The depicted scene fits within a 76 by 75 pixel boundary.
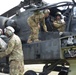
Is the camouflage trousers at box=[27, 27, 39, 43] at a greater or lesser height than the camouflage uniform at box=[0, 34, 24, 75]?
greater

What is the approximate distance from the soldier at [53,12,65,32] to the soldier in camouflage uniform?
43 centimetres

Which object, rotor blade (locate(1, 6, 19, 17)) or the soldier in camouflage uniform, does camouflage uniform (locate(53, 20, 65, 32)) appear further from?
rotor blade (locate(1, 6, 19, 17))

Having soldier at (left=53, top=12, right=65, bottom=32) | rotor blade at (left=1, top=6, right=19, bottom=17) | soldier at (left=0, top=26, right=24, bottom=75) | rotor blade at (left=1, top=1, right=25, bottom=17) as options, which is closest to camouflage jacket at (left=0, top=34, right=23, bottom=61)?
soldier at (left=0, top=26, right=24, bottom=75)

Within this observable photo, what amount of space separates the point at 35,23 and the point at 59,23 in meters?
0.84

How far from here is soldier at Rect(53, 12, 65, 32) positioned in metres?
10.7

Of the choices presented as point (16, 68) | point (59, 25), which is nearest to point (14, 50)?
point (16, 68)

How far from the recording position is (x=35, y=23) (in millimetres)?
10812

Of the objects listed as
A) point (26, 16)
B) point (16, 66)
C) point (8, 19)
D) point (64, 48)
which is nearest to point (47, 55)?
point (64, 48)

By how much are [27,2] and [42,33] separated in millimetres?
2154

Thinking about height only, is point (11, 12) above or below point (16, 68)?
above

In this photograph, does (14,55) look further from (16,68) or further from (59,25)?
(59,25)

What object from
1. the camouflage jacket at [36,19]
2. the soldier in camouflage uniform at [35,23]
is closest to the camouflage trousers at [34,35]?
the soldier in camouflage uniform at [35,23]

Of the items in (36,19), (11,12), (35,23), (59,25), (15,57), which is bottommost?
(15,57)

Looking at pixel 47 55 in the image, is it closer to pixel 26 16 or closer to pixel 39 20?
pixel 39 20
